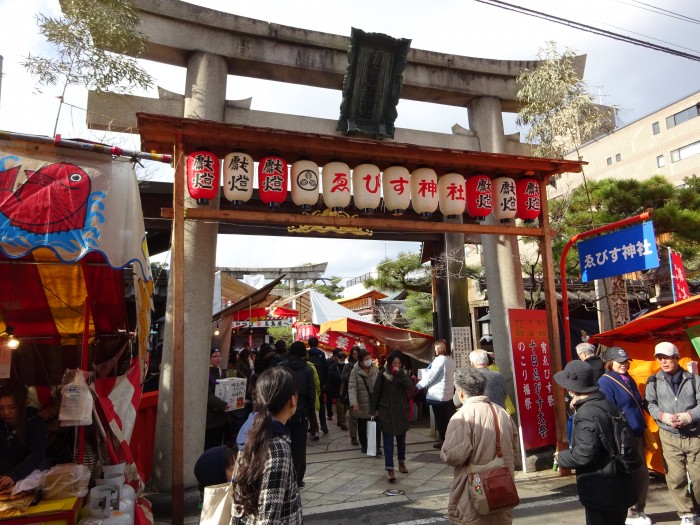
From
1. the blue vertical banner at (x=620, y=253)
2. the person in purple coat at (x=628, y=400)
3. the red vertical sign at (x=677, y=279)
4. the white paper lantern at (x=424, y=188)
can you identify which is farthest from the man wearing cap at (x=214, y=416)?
the red vertical sign at (x=677, y=279)

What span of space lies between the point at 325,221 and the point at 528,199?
4081mm

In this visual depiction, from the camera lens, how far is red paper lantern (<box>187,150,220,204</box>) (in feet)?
22.4

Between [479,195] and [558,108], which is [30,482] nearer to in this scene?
[479,195]

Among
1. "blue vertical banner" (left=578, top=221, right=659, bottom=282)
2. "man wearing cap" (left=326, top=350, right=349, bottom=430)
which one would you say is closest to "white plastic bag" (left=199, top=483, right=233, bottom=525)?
"blue vertical banner" (left=578, top=221, right=659, bottom=282)

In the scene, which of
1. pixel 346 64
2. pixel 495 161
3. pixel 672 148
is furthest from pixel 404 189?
pixel 672 148

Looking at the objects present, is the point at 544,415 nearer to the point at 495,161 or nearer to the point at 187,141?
the point at 495,161

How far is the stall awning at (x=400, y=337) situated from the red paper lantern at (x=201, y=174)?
8.77 meters

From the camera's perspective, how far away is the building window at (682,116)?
35253 millimetres

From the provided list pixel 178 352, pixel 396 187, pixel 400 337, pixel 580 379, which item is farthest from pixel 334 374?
pixel 580 379

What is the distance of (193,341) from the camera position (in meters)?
7.23

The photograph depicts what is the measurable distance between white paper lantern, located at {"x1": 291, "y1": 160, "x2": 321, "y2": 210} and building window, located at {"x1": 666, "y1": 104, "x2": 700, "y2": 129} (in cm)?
3972

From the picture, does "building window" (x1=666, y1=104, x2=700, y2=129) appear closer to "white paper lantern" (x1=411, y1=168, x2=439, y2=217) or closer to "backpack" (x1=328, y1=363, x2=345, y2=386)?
"backpack" (x1=328, y1=363, x2=345, y2=386)

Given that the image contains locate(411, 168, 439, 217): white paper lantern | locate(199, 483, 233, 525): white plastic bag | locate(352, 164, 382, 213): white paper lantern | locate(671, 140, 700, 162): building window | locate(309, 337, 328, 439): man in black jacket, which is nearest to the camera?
locate(199, 483, 233, 525): white plastic bag

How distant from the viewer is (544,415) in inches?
322
